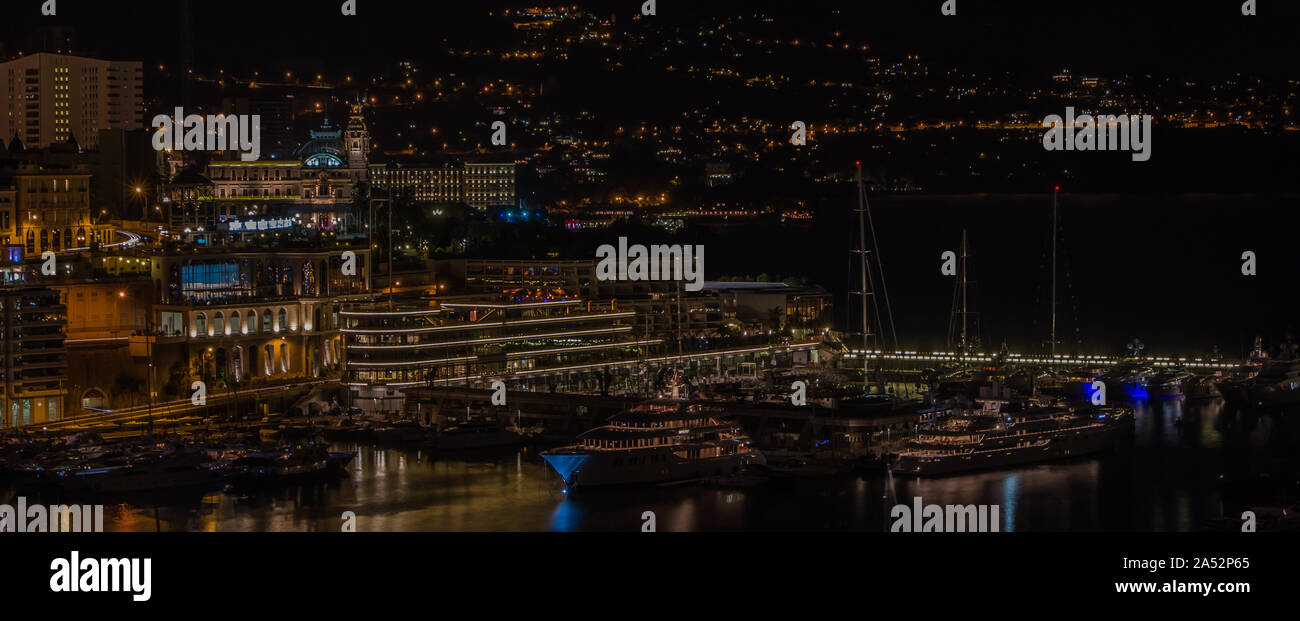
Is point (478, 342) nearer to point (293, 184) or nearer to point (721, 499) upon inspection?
point (721, 499)

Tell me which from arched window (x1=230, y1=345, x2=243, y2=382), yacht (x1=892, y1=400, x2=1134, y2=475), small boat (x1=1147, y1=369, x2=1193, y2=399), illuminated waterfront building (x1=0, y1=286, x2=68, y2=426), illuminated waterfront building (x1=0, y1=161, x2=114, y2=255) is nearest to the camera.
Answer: yacht (x1=892, y1=400, x2=1134, y2=475)

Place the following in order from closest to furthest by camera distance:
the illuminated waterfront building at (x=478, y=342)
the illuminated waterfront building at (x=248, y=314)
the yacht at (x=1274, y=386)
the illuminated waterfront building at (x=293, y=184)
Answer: the yacht at (x=1274, y=386) < the illuminated waterfront building at (x=478, y=342) < the illuminated waterfront building at (x=248, y=314) < the illuminated waterfront building at (x=293, y=184)

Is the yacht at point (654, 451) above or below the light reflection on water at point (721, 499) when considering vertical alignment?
→ above

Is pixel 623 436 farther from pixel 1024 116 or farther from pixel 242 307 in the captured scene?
pixel 1024 116

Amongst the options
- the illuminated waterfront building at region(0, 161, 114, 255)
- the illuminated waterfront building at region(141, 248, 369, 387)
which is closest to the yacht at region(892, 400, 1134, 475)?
the illuminated waterfront building at region(141, 248, 369, 387)

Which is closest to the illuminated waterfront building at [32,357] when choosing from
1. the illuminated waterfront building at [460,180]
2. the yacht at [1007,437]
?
the yacht at [1007,437]

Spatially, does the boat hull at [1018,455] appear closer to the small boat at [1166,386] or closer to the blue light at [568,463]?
the blue light at [568,463]

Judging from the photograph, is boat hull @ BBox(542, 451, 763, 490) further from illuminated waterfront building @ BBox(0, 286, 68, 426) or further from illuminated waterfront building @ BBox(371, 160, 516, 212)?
illuminated waterfront building @ BBox(371, 160, 516, 212)
